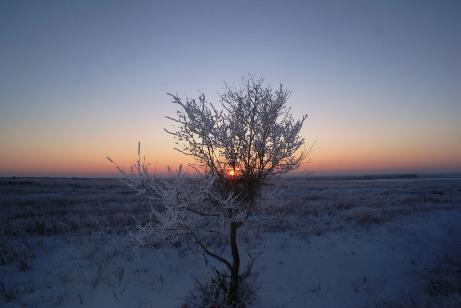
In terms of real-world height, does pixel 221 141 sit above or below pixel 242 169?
above

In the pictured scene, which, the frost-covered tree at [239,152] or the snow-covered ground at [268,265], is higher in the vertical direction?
the frost-covered tree at [239,152]

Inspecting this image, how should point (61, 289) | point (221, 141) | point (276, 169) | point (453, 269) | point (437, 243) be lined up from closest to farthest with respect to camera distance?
point (221, 141) → point (276, 169) → point (61, 289) → point (453, 269) → point (437, 243)

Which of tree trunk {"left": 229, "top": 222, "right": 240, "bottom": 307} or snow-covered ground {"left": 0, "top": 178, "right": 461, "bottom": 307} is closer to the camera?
tree trunk {"left": 229, "top": 222, "right": 240, "bottom": 307}

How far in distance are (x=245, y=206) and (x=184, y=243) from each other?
16.5ft

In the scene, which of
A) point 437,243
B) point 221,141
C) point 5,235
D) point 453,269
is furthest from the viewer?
point 437,243

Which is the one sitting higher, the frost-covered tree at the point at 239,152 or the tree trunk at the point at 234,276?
the frost-covered tree at the point at 239,152

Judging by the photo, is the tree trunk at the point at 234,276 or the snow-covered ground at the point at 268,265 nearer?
the tree trunk at the point at 234,276

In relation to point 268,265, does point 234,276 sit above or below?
above

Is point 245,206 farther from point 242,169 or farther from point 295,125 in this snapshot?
point 295,125

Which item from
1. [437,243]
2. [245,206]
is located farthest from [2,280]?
[437,243]

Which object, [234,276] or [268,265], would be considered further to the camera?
[268,265]

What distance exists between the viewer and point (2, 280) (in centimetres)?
924

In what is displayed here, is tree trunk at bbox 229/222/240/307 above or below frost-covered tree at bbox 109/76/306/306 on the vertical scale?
below

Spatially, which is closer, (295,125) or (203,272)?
(295,125)
